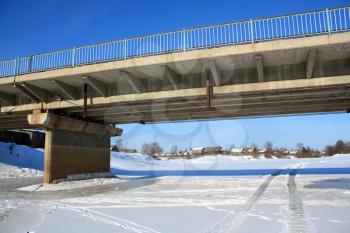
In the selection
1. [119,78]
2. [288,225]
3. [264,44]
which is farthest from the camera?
[119,78]

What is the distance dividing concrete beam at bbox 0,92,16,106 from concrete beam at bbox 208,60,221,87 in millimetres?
13022

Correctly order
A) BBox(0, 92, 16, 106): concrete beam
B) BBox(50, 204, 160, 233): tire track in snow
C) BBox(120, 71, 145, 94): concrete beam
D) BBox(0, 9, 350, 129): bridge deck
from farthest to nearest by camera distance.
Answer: BBox(0, 92, 16, 106): concrete beam
BBox(120, 71, 145, 94): concrete beam
BBox(0, 9, 350, 129): bridge deck
BBox(50, 204, 160, 233): tire track in snow

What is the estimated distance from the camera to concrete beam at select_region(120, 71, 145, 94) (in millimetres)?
14939

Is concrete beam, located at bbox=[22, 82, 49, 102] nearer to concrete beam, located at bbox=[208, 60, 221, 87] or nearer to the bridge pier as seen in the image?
the bridge pier

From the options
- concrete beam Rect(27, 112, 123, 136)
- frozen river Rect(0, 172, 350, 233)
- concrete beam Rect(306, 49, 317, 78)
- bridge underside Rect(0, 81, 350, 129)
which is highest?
concrete beam Rect(306, 49, 317, 78)

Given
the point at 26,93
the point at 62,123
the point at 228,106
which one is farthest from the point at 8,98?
the point at 228,106

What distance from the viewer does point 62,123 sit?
61.1 feet

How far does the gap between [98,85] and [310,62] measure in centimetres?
986

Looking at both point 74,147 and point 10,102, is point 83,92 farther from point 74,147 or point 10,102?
point 10,102

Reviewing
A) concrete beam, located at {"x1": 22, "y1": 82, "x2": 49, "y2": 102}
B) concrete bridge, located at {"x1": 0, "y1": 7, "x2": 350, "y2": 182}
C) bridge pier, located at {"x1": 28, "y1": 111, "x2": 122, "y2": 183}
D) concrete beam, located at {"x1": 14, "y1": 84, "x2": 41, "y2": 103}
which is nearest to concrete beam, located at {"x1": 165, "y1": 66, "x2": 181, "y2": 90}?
concrete bridge, located at {"x1": 0, "y1": 7, "x2": 350, "y2": 182}

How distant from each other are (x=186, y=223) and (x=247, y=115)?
14.9m

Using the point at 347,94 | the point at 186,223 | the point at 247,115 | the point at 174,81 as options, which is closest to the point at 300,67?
the point at 347,94

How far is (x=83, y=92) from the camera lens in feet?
57.8

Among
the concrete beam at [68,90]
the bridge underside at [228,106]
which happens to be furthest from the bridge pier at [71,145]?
the concrete beam at [68,90]
